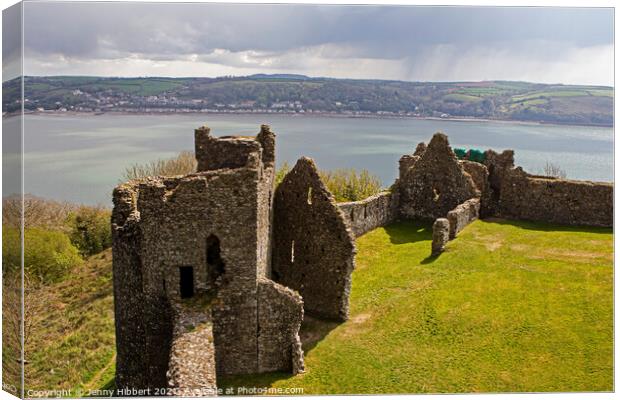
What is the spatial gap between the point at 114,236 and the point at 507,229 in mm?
17243

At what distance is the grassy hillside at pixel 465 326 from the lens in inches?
631

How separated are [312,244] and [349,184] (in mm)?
33012

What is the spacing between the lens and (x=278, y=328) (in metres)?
16.6

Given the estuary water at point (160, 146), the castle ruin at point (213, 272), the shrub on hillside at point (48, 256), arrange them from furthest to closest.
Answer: the shrub on hillside at point (48, 256), the estuary water at point (160, 146), the castle ruin at point (213, 272)

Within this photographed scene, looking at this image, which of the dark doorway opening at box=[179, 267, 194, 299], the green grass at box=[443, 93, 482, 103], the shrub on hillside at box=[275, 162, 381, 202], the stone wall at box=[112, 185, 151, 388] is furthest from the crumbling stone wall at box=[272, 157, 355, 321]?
the shrub on hillside at box=[275, 162, 381, 202]

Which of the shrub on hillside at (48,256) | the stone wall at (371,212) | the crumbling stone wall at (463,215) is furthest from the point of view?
the shrub on hillside at (48,256)

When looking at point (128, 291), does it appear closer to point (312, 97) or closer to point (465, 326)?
point (465, 326)

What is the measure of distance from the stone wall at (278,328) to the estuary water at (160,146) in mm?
6826

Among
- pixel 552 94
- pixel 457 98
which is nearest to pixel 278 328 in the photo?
pixel 552 94

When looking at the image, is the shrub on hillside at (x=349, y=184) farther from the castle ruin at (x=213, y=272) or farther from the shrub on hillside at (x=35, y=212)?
the castle ruin at (x=213, y=272)

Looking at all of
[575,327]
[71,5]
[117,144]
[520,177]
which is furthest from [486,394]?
[117,144]

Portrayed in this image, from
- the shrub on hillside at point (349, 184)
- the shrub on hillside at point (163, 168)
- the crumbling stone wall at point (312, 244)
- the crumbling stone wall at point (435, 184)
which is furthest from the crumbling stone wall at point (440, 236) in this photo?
the shrub on hillside at point (349, 184)

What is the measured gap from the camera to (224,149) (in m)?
19.1

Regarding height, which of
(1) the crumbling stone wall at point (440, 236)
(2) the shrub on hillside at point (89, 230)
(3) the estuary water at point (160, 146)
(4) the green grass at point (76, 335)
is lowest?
(4) the green grass at point (76, 335)
